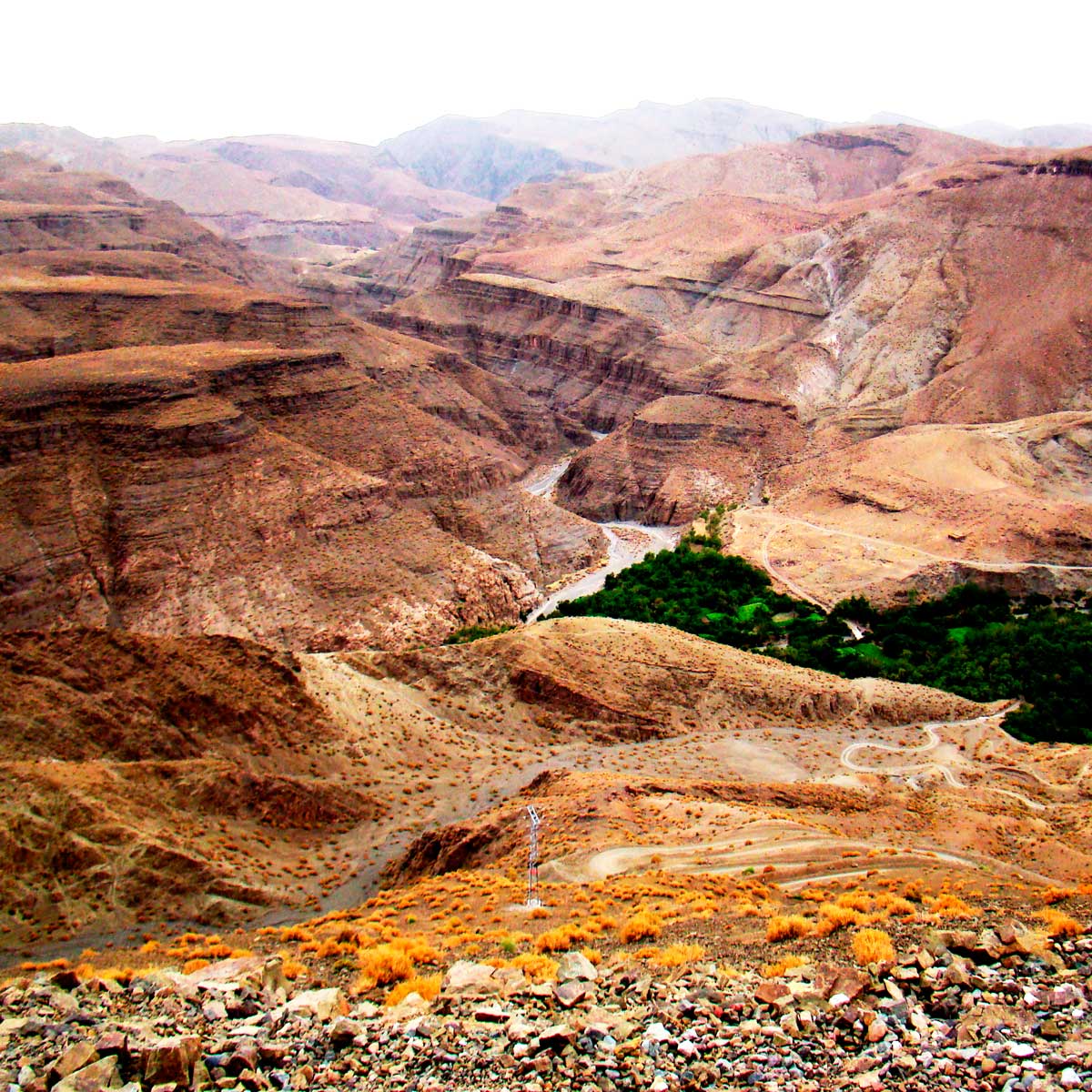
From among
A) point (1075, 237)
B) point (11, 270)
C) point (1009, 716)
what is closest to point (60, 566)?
point (11, 270)

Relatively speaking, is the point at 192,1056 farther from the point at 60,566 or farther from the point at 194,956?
the point at 60,566

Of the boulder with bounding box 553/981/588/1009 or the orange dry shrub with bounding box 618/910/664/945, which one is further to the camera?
the orange dry shrub with bounding box 618/910/664/945

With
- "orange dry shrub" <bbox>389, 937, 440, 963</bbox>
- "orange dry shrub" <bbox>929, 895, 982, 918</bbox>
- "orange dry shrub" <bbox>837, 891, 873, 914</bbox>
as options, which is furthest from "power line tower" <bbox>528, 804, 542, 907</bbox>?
"orange dry shrub" <bbox>929, 895, 982, 918</bbox>

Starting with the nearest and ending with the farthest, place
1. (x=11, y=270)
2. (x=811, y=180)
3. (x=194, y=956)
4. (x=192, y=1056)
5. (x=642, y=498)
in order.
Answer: (x=192, y=1056), (x=194, y=956), (x=11, y=270), (x=642, y=498), (x=811, y=180)

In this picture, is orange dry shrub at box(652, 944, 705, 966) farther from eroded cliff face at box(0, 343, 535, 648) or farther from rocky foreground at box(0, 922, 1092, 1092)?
eroded cliff face at box(0, 343, 535, 648)

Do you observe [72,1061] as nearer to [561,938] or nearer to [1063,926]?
[561,938]

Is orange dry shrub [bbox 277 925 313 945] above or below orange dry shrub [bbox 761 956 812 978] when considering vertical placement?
below
